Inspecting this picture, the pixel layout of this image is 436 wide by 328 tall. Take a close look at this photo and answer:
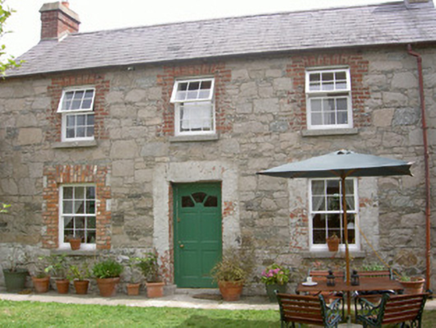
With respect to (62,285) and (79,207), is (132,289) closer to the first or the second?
(62,285)

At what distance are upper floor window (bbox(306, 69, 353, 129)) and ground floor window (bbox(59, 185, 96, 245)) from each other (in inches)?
201

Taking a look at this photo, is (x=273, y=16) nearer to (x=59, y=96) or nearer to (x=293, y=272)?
(x=59, y=96)

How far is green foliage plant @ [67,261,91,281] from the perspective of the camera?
386 inches

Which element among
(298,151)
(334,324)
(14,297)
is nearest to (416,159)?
(298,151)

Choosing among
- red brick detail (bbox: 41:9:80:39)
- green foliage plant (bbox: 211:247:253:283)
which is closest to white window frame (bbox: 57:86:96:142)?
red brick detail (bbox: 41:9:80:39)

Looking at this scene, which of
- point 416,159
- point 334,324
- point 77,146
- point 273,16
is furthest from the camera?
point 273,16

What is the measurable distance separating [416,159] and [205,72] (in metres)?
4.59

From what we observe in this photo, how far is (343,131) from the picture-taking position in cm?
905

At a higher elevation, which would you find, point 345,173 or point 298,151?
point 298,151

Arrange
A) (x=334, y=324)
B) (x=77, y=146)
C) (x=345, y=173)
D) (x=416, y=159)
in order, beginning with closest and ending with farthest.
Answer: (x=334, y=324), (x=345, y=173), (x=416, y=159), (x=77, y=146)

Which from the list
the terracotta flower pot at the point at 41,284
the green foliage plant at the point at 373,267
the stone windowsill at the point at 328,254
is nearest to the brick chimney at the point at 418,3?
the stone windowsill at the point at 328,254

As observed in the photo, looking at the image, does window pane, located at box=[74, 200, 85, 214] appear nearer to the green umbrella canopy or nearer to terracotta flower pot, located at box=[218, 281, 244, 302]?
terracotta flower pot, located at box=[218, 281, 244, 302]

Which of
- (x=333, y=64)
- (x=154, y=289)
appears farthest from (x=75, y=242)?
(x=333, y=64)

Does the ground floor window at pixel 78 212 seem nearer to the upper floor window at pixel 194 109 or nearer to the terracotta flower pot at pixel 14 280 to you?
the terracotta flower pot at pixel 14 280
